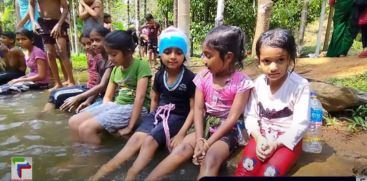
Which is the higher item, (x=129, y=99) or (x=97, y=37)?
(x=97, y=37)

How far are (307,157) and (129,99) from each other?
1.76m

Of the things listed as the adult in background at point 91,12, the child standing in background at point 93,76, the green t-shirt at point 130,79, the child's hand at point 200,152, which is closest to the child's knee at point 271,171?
the child's hand at point 200,152

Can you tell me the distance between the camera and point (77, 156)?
117 inches

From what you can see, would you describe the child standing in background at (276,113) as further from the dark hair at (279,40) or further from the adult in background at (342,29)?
the adult in background at (342,29)

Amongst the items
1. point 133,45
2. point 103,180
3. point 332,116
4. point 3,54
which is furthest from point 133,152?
point 3,54

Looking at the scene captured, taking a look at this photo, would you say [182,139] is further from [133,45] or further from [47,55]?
[47,55]

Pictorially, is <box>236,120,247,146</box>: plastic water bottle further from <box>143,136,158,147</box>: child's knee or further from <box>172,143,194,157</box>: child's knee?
<box>143,136,158,147</box>: child's knee

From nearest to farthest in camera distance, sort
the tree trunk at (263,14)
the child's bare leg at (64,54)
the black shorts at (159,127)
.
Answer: the black shorts at (159,127) → the child's bare leg at (64,54) → the tree trunk at (263,14)

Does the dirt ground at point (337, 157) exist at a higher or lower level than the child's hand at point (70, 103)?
higher

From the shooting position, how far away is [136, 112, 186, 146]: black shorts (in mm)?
2834

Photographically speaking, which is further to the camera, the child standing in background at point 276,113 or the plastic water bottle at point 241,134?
the plastic water bottle at point 241,134

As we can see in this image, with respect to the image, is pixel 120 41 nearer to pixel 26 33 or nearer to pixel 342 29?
pixel 26 33

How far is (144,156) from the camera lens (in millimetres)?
2668

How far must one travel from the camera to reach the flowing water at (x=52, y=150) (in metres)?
2.62
